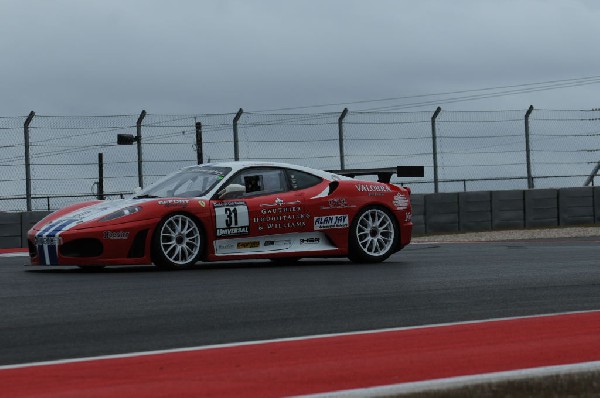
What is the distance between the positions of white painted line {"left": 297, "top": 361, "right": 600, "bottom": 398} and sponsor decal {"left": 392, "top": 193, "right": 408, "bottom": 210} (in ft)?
24.6

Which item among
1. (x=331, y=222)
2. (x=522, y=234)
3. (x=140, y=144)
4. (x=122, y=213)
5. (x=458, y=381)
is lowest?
(x=522, y=234)

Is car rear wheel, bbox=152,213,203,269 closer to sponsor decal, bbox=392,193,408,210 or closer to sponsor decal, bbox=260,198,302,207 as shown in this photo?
sponsor decal, bbox=260,198,302,207

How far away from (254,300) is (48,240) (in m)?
3.67

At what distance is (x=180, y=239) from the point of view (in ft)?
39.0

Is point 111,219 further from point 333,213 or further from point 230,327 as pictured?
point 230,327

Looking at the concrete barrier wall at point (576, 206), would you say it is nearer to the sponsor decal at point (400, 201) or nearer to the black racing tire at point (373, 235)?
the sponsor decal at point (400, 201)

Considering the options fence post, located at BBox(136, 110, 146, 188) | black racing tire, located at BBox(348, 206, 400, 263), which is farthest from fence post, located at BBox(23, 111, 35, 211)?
black racing tire, located at BBox(348, 206, 400, 263)

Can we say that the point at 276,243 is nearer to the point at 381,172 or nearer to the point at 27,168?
the point at 381,172

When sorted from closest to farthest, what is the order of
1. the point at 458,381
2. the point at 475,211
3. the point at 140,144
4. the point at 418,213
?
the point at 458,381 < the point at 140,144 < the point at 418,213 < the point at 475,211

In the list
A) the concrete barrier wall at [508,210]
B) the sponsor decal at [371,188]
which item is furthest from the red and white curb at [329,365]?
the concrete barrier wall at [508,210]

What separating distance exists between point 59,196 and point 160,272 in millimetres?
10487

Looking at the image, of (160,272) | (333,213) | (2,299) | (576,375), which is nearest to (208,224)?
(160,272)

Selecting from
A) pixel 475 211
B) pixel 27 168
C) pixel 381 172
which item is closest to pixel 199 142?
pixel 27 168

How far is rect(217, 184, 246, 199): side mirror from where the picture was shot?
12.1 meters
